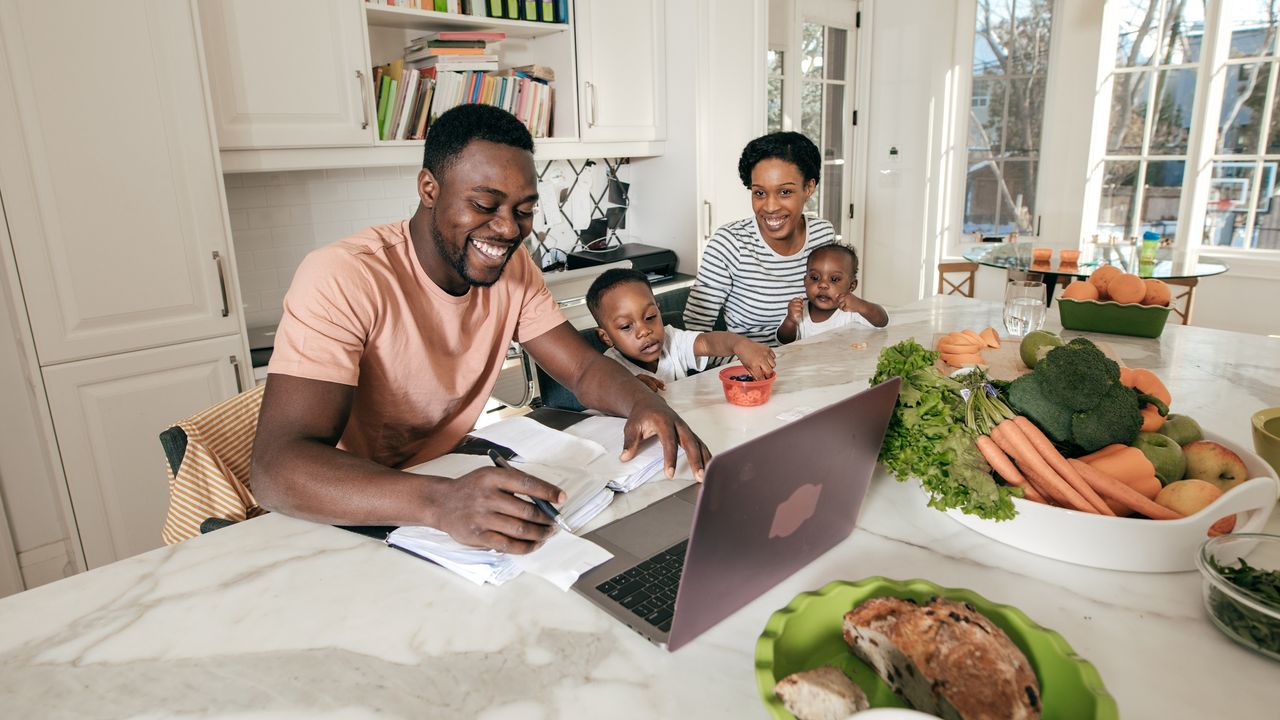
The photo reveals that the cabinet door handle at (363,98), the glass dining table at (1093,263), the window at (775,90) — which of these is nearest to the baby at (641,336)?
the cabinet door handle at (363,98)

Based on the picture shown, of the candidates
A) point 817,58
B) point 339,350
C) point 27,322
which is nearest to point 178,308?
point 27,322

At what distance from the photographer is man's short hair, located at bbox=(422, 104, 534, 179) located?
4.73ft

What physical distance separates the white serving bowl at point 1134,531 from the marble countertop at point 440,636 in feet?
0.07

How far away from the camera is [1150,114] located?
14.9 feet

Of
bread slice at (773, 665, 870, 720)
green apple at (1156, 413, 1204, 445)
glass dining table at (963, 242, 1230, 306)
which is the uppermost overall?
green apple at (1156, 413, 1204, 445)

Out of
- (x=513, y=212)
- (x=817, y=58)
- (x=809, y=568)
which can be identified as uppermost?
(x=817, y=58)

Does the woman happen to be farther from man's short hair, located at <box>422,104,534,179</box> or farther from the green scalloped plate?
the green scalloped plate

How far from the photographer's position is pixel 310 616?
0.90 metres

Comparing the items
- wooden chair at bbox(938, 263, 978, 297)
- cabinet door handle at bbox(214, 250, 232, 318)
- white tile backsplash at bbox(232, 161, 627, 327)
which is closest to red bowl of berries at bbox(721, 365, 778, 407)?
cabinet door handle at bbox(214, 250, 232, 318)

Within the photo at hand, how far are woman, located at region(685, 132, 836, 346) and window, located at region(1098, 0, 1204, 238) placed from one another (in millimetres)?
3183

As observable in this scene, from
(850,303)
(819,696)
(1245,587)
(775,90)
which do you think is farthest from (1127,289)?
(775,90)

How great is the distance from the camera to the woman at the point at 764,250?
7.92 feet

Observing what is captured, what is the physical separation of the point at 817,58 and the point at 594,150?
1987 millimetres

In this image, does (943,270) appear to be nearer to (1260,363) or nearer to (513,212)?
(1260,363)
